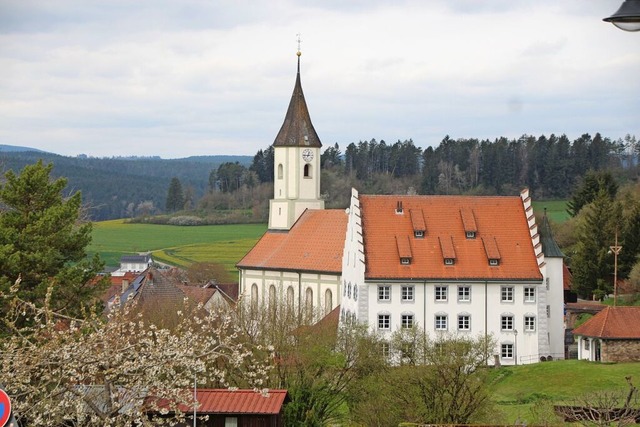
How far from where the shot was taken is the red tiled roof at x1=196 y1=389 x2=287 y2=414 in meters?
35.4

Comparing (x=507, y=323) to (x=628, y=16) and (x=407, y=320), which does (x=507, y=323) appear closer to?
(x=407, y=320)

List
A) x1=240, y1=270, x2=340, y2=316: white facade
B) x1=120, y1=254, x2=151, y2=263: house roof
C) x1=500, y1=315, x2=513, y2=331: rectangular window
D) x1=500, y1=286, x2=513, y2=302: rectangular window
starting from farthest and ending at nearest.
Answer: x1=120, y1=254, x2=151, y2=263: house roof, x1=240, y1=270, x2=340, y2=316: white facade, x1=500, y1=286, x2=513, y2=302: rectangular window, x1=500, y1=315, x2=513, y2=331: rectangular window

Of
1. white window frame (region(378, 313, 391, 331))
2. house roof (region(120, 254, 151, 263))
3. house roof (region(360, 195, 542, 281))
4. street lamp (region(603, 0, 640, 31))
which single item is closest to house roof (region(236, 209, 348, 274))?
house roof (region(360, 195, 542, 281))

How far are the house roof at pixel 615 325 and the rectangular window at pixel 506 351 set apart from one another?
19.7 ft

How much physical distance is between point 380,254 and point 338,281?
11.4 meters

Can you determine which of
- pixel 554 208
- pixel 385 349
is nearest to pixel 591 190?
pixel 554 208

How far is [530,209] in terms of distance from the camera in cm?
6775

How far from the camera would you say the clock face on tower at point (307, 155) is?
88.1m

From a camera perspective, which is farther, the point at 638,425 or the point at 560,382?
the point at 560,382

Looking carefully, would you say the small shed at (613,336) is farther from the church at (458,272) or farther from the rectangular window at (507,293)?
the rectangular window at (507,293)

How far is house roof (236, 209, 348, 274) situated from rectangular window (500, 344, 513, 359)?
1379 cm

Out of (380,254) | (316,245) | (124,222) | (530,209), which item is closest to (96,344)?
(380,254)

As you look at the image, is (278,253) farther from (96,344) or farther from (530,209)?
(96,344)

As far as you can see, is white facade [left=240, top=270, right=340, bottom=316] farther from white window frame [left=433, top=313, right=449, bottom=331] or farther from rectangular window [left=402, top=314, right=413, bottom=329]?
white window frame [left=433, top=313, right=449, bottom=331]
